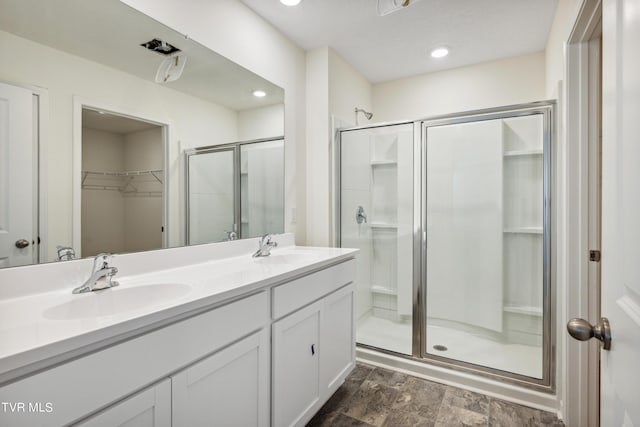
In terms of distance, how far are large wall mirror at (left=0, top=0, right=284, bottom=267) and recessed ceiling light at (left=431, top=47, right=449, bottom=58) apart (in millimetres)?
1647

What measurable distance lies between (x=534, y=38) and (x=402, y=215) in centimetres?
162

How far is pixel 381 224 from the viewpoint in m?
2.58

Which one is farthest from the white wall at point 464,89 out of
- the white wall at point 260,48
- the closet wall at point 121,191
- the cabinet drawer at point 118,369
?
the cabinet drawer at point 118,369

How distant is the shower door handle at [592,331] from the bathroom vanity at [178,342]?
936 millimetres

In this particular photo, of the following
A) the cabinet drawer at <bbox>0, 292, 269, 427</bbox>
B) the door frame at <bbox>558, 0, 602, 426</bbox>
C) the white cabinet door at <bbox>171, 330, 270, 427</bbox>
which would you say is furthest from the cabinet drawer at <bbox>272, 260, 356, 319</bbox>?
the door frame at <bbox>558, 0, 602, 426</bbox>

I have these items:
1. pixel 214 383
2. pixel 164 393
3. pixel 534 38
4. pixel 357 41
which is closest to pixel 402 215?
pixel 357 41

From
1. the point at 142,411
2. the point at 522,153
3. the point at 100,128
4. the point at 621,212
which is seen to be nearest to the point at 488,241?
the point at 522,153

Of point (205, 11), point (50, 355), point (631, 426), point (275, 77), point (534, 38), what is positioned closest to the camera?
point (631, 426)

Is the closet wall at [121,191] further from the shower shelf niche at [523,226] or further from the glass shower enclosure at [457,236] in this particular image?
the shower shelf niche at [523,226]

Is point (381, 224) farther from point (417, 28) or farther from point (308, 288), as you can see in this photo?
point (417, 28)

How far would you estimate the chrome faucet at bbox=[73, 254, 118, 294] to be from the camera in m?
1.15

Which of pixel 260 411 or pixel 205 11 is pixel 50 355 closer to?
pixel 260 411

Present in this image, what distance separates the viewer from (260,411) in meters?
1.27

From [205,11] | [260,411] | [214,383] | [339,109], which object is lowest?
[260,411]
